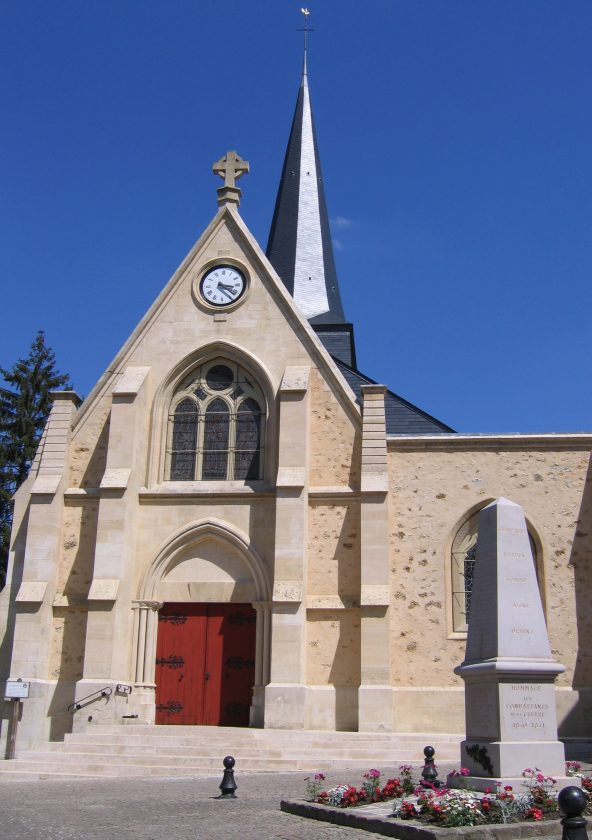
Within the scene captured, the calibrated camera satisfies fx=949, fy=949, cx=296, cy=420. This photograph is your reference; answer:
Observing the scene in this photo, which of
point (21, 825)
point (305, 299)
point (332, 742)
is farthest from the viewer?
point (305, 299)

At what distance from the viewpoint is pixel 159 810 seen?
10.6 meters

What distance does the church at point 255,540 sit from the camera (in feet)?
61.1

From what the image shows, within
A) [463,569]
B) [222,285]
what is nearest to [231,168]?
[222,285]

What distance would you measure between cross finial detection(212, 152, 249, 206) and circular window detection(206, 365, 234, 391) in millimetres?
4096

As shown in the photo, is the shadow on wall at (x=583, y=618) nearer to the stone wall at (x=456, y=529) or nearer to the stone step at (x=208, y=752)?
the stone wall at (x=456, y=529)

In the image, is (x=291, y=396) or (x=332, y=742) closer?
(x=332, y=742)

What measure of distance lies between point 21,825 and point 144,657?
9.79m

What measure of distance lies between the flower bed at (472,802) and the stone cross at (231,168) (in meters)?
16.0

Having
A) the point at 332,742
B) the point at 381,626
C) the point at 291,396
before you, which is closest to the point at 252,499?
the point at 291,396

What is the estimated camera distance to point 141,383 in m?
20.7

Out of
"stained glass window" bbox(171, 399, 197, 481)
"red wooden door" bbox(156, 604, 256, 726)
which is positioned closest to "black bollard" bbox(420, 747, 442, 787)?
"red wooden door" bbox(156, 604, 256, 726)

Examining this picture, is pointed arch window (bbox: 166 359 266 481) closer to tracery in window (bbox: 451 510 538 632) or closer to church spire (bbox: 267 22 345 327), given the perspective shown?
tracery in window (bbox: 451 510 538 632)

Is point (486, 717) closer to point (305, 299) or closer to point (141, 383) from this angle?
point (141, 383)

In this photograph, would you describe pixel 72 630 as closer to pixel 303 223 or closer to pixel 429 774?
pixel 429 774
